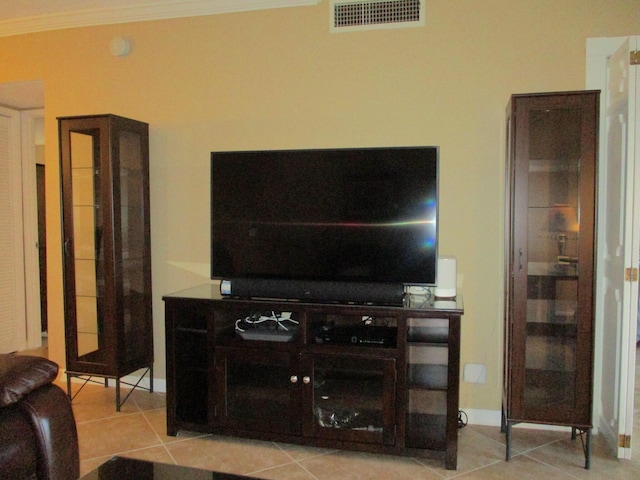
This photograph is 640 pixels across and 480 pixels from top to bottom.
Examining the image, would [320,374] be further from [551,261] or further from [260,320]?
[551,261]

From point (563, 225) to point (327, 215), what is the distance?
4.02 ft

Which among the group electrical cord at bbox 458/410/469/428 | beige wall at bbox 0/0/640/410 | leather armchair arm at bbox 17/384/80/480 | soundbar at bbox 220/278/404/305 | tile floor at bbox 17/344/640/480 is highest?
beige wall at bbox 0/0/640/410

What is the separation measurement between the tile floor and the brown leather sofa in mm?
785

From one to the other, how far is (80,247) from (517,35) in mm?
2993

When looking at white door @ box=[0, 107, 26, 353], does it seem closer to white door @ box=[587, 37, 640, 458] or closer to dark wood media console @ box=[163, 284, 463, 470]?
dark wood media console @ box=[163, 284, 463, 470]

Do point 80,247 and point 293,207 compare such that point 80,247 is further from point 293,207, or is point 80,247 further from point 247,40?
point 247,40

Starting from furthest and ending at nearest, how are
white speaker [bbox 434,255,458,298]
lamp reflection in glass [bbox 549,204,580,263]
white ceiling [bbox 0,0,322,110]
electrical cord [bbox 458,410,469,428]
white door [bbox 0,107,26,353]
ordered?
white door [bbox 0,107,26,353] < white ceiling [bbox 0,0,322,110] < electrical cord [bbox 458,410,469,428] < white speaker [bbox 434,255,458,298] < lamp reflection in glass [bbox 549,204,580,263]

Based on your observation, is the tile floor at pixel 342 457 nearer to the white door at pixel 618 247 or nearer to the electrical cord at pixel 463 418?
the electrical cord at pixel 463 418

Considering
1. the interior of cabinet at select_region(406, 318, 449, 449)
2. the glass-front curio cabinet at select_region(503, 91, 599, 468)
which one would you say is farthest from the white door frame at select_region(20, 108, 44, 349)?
the glass-front curio cabinet at select_region(503, 91, 599, 468)

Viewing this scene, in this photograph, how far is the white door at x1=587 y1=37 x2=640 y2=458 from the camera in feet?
7.80

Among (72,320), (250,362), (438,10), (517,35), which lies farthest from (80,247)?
(517,35)

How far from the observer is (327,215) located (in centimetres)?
264

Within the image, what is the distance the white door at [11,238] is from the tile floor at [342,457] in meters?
1.85

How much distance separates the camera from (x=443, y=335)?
253cm
